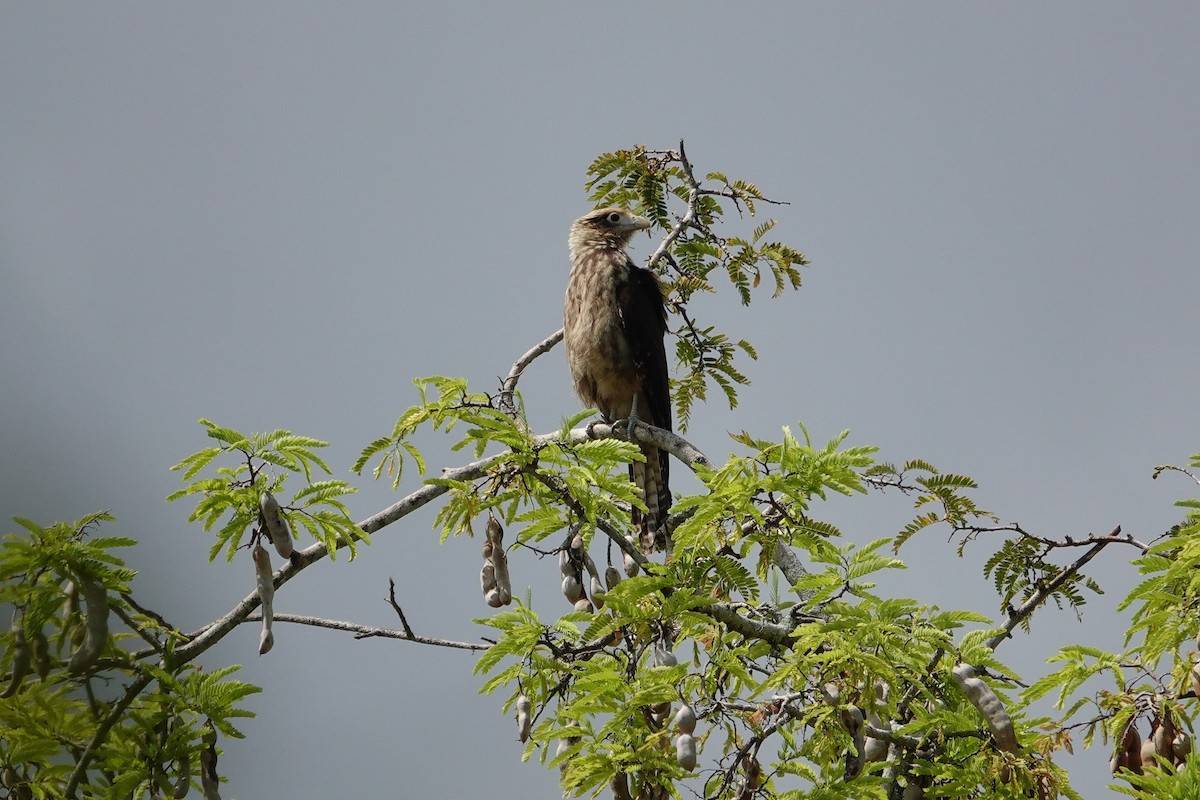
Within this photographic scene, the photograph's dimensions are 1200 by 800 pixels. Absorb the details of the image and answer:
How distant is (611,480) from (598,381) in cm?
293

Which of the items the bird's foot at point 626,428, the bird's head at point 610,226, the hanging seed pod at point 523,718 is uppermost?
the bird's head at point 610,226

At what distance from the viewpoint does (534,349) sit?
629cm

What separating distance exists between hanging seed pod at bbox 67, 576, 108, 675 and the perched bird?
10.7 ft

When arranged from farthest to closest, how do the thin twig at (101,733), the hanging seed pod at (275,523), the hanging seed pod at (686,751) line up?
the thin twig at (101,733) → the hanging seed pod at (275,523) → the hanging seed pod at (686,751)

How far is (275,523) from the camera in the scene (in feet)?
12.0

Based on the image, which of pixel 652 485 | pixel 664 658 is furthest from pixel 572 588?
pixel 652 485

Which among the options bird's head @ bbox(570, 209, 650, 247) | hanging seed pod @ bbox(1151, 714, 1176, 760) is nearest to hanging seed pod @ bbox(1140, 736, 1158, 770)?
hanging seed pod @ bbox(1151, 714, 1176, 760)

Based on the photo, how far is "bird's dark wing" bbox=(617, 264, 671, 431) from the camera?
21.7 feet

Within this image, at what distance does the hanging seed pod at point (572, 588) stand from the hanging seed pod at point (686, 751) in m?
0.89

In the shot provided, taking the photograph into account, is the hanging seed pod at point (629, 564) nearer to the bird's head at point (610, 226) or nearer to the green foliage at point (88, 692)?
the green foliage at point (88, 692)

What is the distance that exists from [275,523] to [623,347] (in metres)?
3.29

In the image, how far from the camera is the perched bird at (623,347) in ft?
21.6

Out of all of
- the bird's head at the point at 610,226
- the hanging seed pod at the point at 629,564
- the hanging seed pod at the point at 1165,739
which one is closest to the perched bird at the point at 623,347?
the bird's head at the point at 610,226

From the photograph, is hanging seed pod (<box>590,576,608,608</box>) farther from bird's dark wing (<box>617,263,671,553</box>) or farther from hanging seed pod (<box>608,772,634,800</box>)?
bird's dark wing (<box>617,263,671,553</box>)
